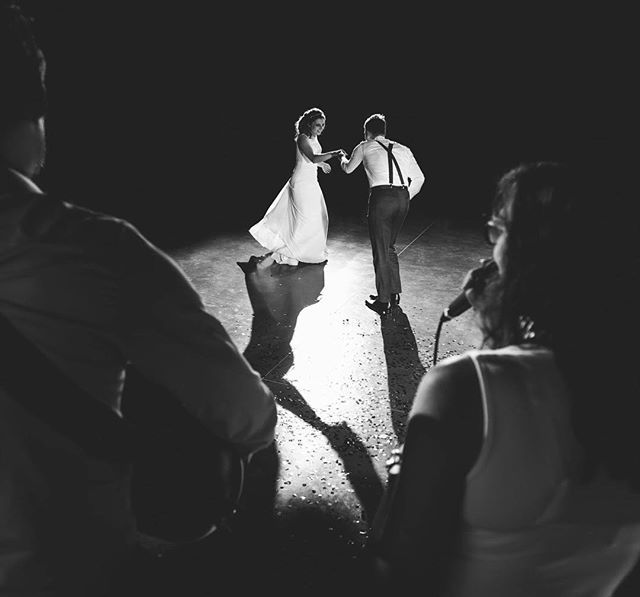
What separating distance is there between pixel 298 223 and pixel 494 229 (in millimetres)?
5570

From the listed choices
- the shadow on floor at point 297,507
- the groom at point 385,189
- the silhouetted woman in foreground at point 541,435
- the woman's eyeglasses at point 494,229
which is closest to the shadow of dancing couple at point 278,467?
the shadow on floor at point 297,507

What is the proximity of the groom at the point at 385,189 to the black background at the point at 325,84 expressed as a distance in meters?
6.67

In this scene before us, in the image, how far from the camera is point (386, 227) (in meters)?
5.33

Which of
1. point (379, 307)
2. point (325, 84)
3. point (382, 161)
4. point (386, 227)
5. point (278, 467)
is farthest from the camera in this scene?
point (325, 84)

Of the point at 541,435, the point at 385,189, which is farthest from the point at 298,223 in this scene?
the point at 541,435

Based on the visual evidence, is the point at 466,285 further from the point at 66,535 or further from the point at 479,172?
the point at 479,172

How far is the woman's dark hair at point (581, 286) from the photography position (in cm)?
87

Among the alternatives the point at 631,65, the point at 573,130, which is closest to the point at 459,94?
the point at 573,130

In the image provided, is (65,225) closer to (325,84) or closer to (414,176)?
(414,176)

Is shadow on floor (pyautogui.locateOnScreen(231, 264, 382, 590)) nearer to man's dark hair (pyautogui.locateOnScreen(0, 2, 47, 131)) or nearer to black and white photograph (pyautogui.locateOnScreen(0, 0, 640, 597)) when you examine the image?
black and white photograph (pyautogui.locateOnScreen(0, 0, 640, 597))

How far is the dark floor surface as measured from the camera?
2.47 metres

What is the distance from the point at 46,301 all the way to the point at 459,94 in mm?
17570

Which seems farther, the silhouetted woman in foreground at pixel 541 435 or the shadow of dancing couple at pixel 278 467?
the shadow of dancing couple at pixel 278 467

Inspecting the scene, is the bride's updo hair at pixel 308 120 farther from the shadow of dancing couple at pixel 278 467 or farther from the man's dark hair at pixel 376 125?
the shadow of dancing couple at pixel 278 467
